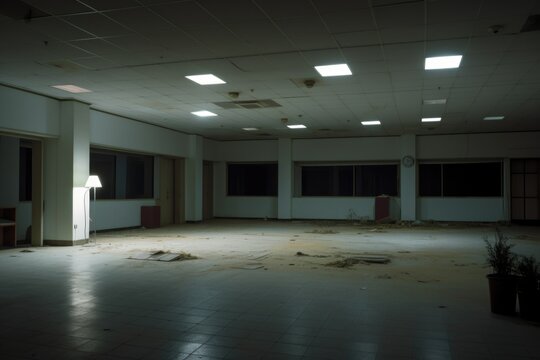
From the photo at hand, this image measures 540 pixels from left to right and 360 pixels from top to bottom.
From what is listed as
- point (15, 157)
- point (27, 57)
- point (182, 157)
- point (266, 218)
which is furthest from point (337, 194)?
point (27, 57)

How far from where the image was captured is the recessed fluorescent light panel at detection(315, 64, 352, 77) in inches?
295

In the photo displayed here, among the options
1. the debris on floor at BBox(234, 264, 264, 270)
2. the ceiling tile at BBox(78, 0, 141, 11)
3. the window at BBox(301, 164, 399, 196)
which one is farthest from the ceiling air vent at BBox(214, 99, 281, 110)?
the window at BBox(301, 164, 399, 196)

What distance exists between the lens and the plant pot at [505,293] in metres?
4.29

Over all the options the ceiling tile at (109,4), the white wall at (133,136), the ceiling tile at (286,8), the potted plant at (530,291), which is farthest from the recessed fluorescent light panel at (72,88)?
the potted plant at (530,291)

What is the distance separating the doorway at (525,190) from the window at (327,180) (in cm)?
566

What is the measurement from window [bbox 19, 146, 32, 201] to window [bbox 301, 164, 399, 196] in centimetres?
1008

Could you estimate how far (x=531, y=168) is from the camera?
15.4 meters

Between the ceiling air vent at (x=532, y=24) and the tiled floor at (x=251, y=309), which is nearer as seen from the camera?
the tiled floor at (x=251, y=309)

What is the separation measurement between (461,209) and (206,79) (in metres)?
11.3

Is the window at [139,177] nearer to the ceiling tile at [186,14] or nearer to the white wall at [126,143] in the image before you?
the white wall at [126,143]

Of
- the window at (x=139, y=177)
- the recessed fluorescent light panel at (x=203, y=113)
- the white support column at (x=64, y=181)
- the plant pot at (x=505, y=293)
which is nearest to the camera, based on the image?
the plant pot at (x=505, y=293)

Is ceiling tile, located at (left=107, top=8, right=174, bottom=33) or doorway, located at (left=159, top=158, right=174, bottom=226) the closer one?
ceiling tile, located at (left=107, top=8, right=174, bottom=33)

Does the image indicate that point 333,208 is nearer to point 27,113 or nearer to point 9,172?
point 9,172

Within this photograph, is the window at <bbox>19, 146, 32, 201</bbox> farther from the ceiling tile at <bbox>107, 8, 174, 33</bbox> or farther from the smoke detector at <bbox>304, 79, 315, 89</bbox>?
the smoke detector at <bbox>304, 79, 315, 89</bbox>
